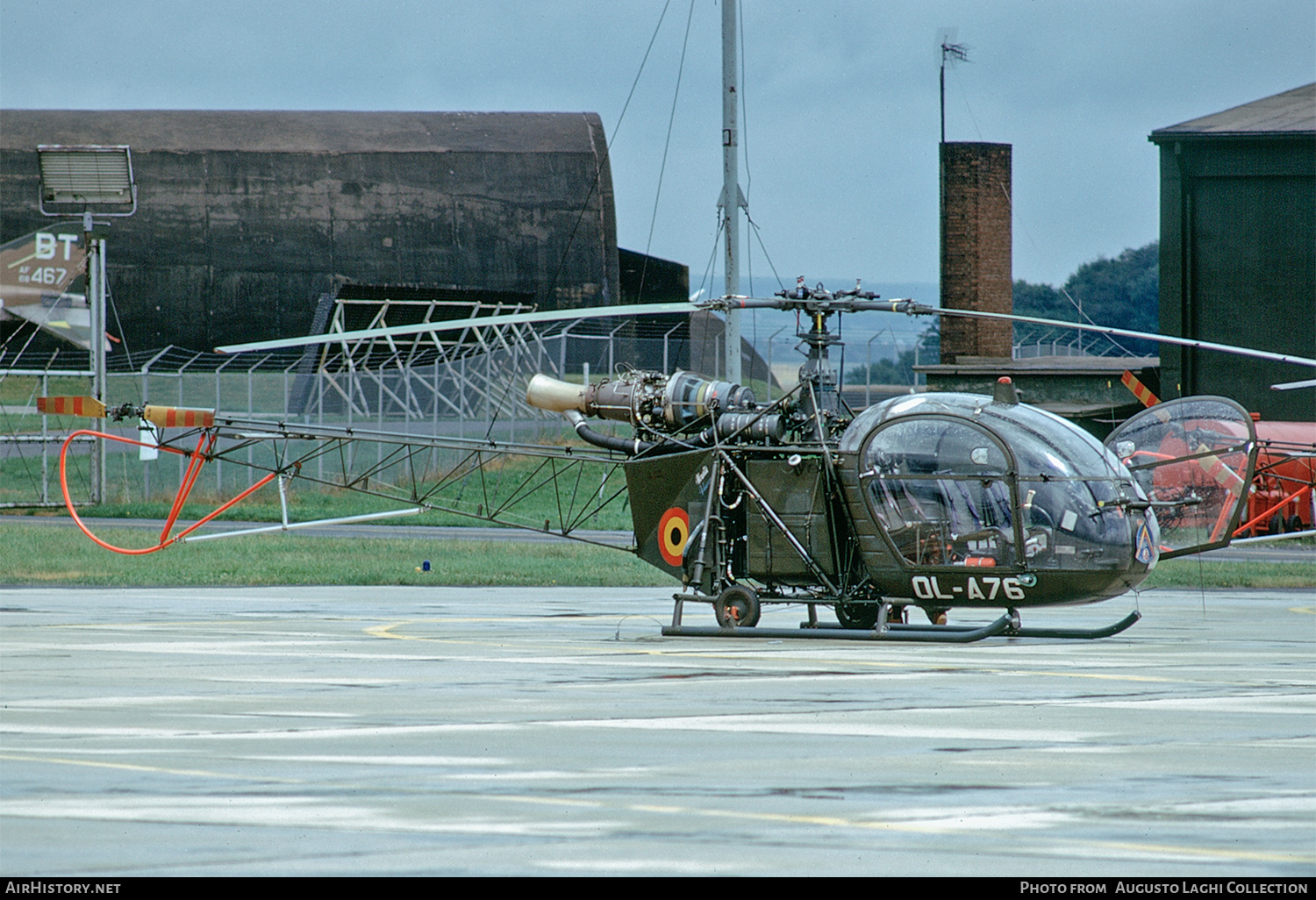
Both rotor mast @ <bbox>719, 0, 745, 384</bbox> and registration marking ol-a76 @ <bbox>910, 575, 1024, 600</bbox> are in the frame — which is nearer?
registration marking ol-a76 @ <bbox>910, 575, 1024, 600</bbox>

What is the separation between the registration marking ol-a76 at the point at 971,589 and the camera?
12.2 meters

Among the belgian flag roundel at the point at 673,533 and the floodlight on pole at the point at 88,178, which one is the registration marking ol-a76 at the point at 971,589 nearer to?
the belgian flag roundel at the point at 673,533

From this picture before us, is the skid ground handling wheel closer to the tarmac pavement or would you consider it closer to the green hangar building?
the tarmac pavement

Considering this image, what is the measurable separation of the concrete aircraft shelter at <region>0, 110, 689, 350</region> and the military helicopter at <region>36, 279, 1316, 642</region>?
31.5m

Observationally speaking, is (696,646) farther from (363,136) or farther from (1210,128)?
(363,136)

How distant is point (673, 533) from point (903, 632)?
239 centimetres

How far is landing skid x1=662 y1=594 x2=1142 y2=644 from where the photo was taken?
40.9 ft

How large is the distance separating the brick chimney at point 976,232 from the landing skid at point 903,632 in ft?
98.2

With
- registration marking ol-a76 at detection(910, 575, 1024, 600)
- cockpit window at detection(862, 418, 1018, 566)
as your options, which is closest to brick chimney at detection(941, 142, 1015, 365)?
cockpit window at detection(862, 418, 1018, 566)

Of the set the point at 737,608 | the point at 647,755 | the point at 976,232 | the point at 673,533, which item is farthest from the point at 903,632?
the point at 976,232

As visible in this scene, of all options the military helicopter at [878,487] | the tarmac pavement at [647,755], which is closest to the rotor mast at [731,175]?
the military helicopter at [878,487]

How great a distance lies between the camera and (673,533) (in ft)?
46.5

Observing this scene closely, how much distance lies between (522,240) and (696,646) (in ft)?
119

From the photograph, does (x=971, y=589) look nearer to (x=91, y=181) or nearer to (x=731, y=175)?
(x=731, y=175)
